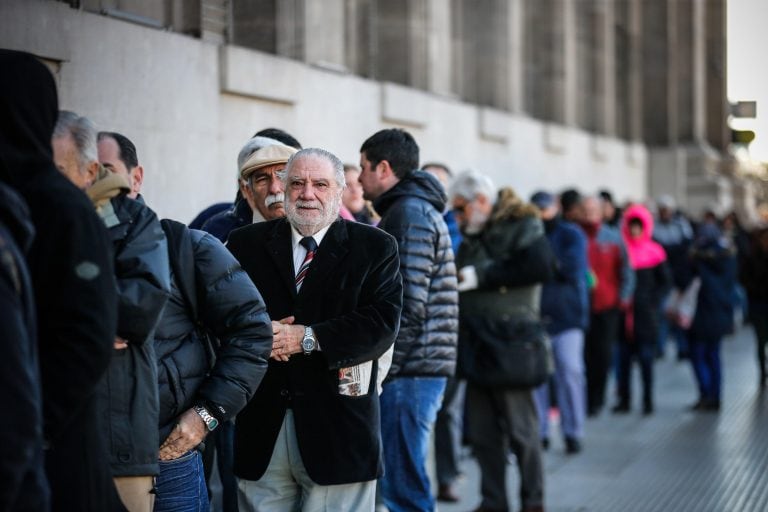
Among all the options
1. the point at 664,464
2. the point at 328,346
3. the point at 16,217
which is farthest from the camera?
the point at 664,464

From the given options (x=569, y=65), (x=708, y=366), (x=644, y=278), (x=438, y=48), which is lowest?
(x=708, y=366)

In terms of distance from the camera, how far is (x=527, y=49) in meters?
19.2

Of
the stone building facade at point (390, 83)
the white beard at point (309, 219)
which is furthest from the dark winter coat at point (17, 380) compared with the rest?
the stone building facade at point (390, 83)

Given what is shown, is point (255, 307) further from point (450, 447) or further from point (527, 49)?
point (527, 49)

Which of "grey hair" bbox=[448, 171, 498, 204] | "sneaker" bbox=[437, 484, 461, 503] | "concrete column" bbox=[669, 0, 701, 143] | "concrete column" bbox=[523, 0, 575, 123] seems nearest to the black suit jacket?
"grey hair" bbox=[448, 171, 498, 204]

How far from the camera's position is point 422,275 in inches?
243

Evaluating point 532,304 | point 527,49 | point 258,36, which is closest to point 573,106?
point 527,49

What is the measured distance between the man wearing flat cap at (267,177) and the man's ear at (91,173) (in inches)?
78.7

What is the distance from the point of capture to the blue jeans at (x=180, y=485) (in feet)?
13.8

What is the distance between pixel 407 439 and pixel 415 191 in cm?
113

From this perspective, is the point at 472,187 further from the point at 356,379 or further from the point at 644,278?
the point at 644,278

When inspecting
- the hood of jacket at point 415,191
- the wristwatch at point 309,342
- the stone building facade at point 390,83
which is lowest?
the wristwatch at point 309,342

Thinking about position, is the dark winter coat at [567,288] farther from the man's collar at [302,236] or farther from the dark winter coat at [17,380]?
the dark winter coat at [17,380]

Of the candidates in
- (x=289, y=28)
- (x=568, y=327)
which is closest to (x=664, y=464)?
(x=568, y=327)
